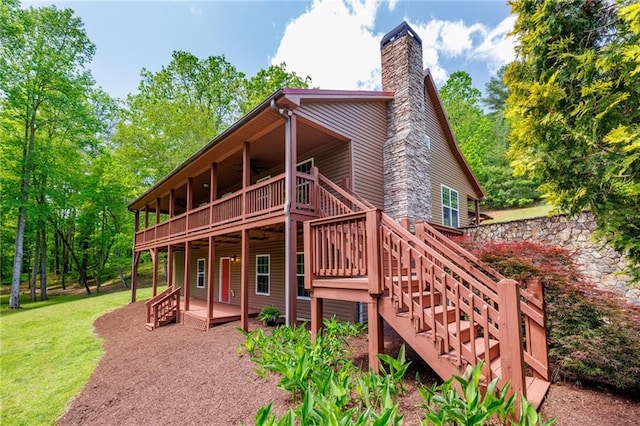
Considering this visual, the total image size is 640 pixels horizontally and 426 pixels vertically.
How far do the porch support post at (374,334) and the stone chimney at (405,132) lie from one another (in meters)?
5.24

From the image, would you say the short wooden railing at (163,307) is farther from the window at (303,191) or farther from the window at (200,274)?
the window at (303,191)

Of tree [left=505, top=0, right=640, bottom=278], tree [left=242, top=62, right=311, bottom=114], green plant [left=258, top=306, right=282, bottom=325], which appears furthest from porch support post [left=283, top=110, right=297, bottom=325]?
tree [left=242, top=62, right=311, bottom=114]

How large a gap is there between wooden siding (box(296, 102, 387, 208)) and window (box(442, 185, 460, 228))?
12.9ft

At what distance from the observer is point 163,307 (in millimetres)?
10828

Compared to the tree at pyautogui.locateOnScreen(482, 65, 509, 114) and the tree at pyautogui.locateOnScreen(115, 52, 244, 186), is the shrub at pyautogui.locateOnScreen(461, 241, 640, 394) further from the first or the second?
the tree at pyautogui.locateOnScreen(482, 65, 509, 114)

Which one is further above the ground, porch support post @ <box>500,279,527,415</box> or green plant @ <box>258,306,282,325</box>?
porch support post @ <box>500,279,527,415</box>

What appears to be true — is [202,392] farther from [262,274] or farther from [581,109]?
[262,274]

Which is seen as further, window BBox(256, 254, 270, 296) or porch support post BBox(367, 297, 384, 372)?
window BBox(256, 254, 270, 296)

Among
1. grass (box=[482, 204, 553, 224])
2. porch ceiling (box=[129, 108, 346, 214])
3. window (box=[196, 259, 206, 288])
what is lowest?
window (box=[196, 259, 206, 288])

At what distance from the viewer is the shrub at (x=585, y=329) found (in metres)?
3.72

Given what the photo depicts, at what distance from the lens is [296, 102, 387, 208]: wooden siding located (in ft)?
27.7

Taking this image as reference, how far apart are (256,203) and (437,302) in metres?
5.15

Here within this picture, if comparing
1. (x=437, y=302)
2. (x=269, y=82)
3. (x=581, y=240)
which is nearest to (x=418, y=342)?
(x=437, y=302)

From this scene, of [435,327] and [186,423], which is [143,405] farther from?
[435,327]
